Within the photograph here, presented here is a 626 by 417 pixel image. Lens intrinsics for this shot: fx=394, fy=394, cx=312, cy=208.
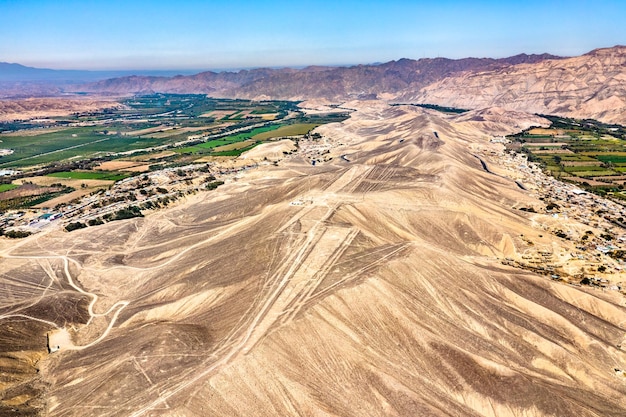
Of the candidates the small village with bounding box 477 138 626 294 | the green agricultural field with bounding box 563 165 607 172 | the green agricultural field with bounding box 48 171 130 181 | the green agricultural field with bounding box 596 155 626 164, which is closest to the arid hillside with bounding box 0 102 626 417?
the small village with bounding box 477 138 626 294

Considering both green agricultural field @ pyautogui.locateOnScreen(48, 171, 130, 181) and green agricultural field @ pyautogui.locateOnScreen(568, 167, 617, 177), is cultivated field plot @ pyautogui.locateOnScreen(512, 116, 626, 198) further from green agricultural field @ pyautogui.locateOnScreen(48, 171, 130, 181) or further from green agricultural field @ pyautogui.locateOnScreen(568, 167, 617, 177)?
green agricultural field @ pyautogui.locateOnScreen(48, 171, 130, 181)

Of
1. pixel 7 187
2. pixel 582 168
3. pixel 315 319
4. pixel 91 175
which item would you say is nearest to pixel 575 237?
pixel 315 319

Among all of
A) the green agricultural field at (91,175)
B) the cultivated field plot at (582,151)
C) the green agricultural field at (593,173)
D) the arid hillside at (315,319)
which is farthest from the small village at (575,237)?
the green agricultural field at (91,175)

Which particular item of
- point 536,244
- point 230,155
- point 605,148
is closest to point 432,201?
point 536,244

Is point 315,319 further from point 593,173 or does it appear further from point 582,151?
point 582,151

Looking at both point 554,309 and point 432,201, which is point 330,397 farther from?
point 432,201

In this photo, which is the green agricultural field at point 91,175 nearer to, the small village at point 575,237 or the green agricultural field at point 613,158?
the small village at point 575,237
